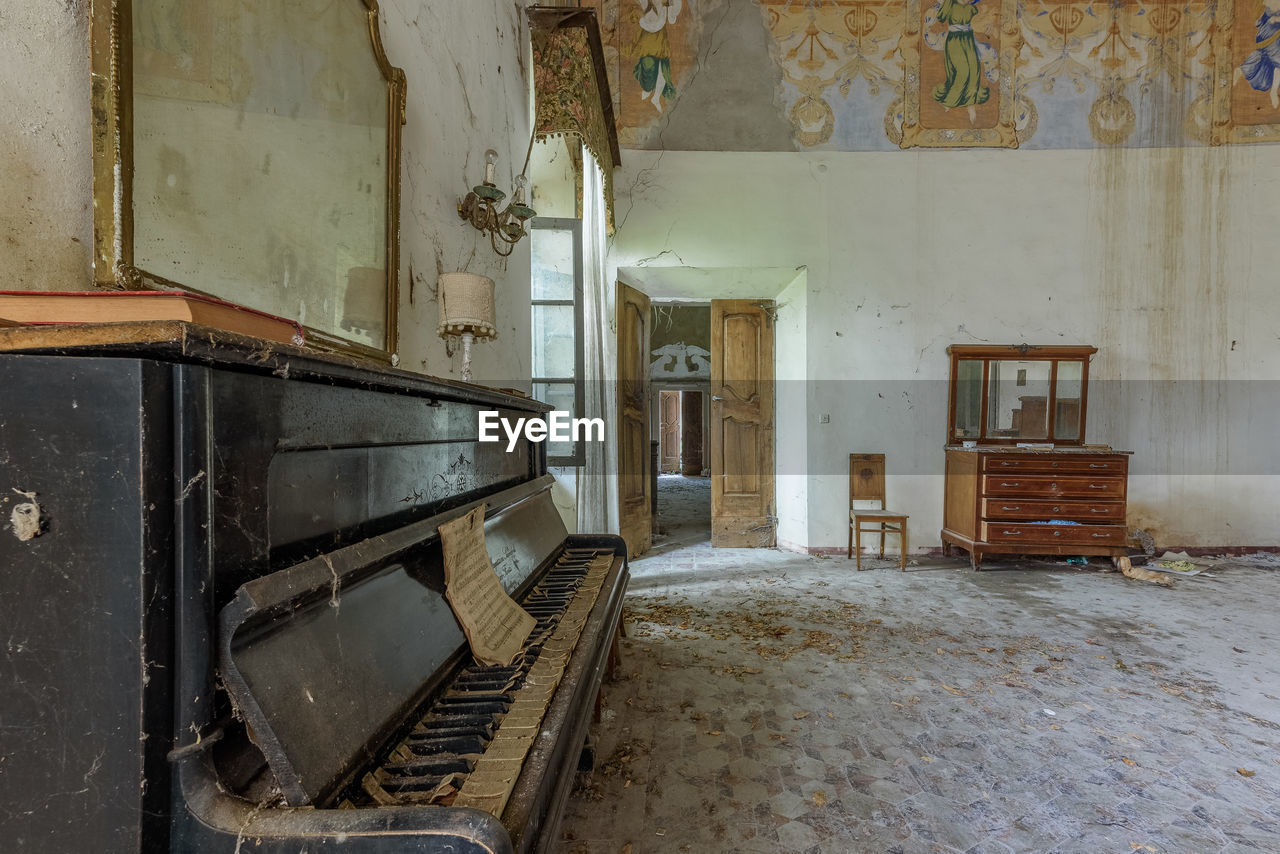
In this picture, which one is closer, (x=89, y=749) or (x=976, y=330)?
(x=89, y=749)

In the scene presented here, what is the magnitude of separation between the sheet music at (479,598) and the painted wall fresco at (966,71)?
511 centimetres

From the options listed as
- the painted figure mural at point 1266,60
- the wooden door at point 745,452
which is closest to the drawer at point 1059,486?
the wooden door at point 745,452

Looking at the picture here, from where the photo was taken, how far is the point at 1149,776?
202 centimetres

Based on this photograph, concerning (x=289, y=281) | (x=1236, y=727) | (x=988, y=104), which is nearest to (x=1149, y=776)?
(x=1236, y=727)

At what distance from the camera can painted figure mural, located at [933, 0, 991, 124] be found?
5.46m

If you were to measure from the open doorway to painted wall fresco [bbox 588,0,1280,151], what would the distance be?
227 centimetres

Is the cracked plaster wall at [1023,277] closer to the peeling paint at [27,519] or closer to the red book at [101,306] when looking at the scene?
the red book at [101,306]

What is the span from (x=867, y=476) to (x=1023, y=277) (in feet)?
7.98

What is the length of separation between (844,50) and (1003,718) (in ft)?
18.8

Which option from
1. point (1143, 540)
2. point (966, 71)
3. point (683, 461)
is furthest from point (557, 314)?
point (683, 461)

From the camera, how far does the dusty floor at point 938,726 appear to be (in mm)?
1766

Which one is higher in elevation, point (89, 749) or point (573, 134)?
point (573, 134)

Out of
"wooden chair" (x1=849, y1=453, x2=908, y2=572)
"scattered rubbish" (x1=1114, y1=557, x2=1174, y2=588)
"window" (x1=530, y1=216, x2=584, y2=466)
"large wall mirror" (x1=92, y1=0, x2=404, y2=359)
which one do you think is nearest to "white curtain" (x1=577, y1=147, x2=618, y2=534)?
"window" (x1=530, y1=216, x2=584, y2=466)

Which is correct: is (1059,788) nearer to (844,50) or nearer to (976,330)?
(976,330)
